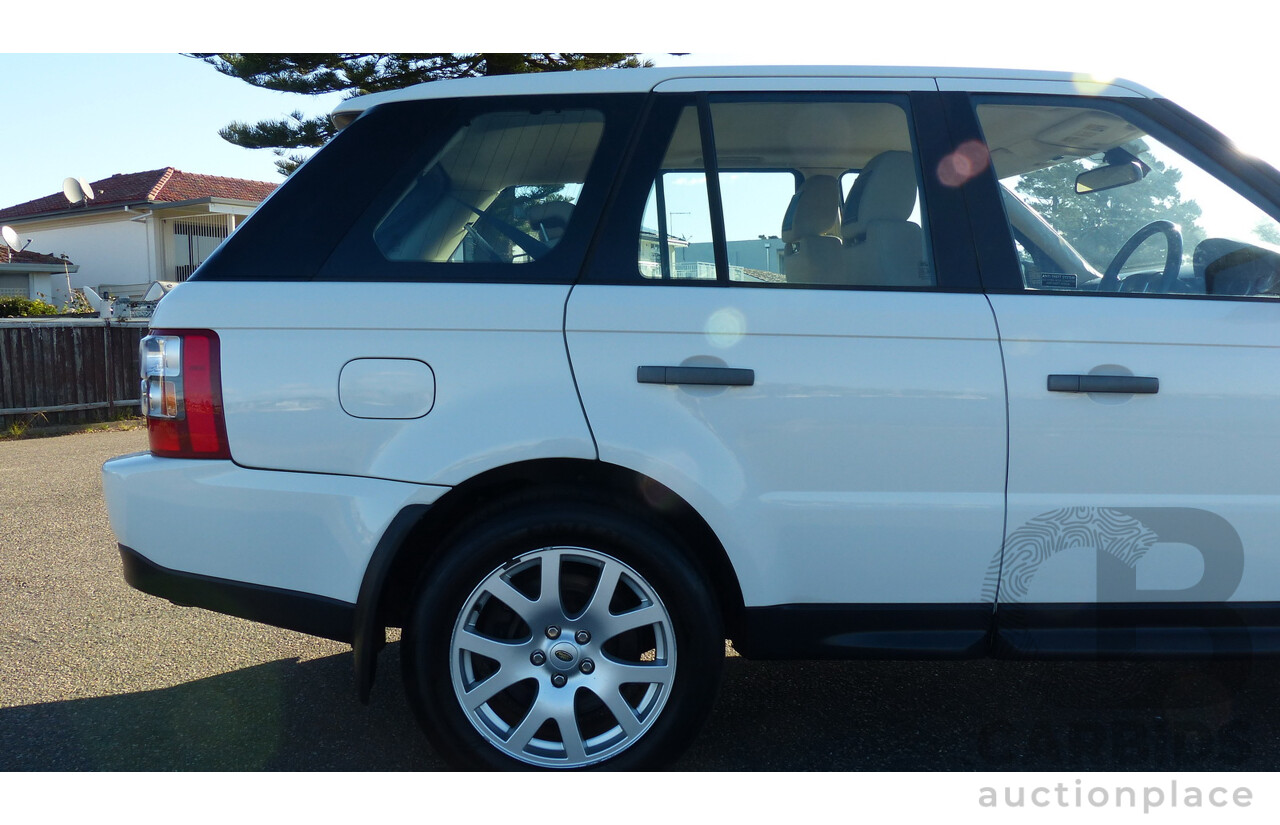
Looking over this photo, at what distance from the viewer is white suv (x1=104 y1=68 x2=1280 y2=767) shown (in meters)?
2.44

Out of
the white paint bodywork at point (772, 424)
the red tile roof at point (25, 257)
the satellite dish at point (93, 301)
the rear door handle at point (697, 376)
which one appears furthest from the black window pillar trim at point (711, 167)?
the red tile roof at point (25, 257)

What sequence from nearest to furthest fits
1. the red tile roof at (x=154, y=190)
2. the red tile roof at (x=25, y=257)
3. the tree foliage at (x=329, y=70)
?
1. the tree foliage at (x=329, y=70)
2. the red tile roof at (x=25, y=257)
3. the red tile roof at (x=154, y=190)

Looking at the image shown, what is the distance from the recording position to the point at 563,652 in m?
2.50

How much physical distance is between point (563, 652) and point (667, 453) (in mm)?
591

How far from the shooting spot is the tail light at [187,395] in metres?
2.48

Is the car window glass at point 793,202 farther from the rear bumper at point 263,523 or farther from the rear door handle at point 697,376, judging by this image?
the rear bumper at point 263,523

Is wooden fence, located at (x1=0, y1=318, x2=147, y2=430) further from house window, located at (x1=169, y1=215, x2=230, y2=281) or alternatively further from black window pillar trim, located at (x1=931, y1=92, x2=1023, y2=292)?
house window, located at (x1=169, y1=215, x2=230, y2=281)

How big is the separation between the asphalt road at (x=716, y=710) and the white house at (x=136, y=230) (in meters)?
29.6

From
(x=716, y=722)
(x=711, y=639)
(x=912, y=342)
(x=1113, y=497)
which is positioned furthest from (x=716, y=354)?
(x=716, y=722)

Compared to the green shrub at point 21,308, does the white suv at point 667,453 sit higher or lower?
higher

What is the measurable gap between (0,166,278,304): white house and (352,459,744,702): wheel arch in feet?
101

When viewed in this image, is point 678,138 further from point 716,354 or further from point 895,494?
point 895,494

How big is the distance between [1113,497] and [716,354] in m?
1.08

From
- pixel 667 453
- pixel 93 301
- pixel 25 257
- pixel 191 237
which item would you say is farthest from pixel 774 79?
pixel 25 257
